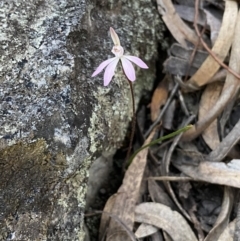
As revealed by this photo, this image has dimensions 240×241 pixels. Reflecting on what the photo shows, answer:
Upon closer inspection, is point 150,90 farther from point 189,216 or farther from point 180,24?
point 189,216

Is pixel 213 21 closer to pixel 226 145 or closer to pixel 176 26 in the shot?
pixel 176 26

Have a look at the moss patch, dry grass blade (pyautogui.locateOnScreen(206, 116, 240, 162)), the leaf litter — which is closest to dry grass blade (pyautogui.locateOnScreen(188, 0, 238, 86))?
the leaf litter

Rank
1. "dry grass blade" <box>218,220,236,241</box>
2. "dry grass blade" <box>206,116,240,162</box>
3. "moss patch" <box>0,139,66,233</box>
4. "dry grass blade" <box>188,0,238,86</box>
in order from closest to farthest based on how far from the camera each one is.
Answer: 1. "moss patch" <box>0,139,66,233</box>
2. "dry grass blade" <box>218,220,236,241</box>
3. "dry grass blade" <box>206,116,240,162</box>
4. "dry grass blade" <box>188,0,238,86</box>

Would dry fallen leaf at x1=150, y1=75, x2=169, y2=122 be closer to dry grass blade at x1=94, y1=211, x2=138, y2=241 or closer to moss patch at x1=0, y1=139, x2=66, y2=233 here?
dry grass blade at x1=94, y1=211, x2=138, y2=241

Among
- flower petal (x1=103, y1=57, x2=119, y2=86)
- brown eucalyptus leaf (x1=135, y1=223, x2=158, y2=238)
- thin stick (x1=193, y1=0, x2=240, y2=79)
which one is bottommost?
brown eucalyptus leaf (x1=135, y1=223, x2=158, y2=238)

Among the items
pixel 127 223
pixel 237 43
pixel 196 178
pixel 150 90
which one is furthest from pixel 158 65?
pixel 127 223

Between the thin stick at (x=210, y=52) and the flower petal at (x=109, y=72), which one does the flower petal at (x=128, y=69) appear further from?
the thin stick at (x=210, y=52)

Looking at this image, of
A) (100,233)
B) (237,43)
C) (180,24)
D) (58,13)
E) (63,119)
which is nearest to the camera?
(63,119)

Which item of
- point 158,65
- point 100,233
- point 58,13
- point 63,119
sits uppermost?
point 58,13

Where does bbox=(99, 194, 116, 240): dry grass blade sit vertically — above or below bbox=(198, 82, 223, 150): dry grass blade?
below

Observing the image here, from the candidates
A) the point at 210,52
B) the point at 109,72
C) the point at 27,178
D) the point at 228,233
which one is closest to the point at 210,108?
the point at 210,52
